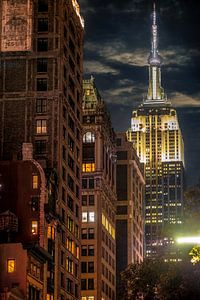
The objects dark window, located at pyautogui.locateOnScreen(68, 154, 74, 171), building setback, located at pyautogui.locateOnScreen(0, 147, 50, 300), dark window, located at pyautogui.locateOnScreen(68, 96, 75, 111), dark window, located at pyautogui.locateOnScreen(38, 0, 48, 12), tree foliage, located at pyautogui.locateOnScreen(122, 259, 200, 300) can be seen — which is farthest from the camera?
dark window, located at pyautogui.locateOnScreen(68, 96, 75, 111)

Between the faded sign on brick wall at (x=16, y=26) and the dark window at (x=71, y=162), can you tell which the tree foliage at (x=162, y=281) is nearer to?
the dark window at (x=71, y=162)

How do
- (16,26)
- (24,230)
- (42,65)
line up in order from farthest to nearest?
(42,65) → (16,26) → (24,230)

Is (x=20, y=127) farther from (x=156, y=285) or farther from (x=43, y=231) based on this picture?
(x=156, y=285)

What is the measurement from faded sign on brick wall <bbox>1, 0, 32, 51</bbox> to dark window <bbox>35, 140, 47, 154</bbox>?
17.1 metres

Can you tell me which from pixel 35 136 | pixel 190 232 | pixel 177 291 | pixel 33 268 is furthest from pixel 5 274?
pixel 190 232

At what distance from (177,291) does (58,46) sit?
3670 inches

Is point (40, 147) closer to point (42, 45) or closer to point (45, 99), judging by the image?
point (45, 99)

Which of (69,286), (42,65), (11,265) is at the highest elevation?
(42,65)

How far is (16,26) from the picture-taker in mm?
164625

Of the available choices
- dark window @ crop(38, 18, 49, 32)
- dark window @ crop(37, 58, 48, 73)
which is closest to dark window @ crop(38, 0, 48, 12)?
dark window @ crop(38, 18, 49, 32)

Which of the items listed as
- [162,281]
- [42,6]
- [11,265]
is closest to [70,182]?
[42,6]

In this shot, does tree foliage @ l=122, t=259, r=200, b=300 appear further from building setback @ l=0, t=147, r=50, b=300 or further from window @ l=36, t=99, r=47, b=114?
window @ l=36, t=99, r=47, b=114

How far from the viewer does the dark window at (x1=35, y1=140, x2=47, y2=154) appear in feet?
522

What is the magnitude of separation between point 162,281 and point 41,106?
282 feet
